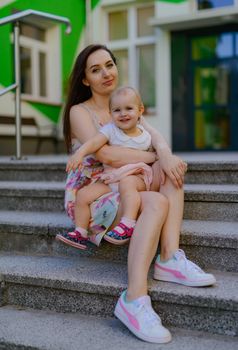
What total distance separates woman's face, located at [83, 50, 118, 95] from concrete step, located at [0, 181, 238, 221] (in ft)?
2.32

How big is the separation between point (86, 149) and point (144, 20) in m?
5.50

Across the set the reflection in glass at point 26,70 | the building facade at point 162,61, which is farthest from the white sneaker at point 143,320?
the reflection in glass at point 26,70

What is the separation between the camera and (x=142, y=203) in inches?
76.4

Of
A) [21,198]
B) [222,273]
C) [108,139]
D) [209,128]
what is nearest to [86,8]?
[209,128]

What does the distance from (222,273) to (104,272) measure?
1.73 feet

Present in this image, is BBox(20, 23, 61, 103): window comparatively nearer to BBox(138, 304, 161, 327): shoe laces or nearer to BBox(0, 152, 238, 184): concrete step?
BBox(0, 152, 238, 184): concrete step

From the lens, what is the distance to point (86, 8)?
724 centimetres

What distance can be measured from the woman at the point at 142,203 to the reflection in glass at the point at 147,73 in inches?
190

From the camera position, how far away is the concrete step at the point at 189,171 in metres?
2.75

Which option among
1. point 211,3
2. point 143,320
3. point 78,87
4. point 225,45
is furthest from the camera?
point 211,3

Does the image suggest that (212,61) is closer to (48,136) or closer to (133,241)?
(48,136)

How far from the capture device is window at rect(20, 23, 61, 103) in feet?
21.7

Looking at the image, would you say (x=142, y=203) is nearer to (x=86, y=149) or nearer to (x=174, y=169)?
(x=174, y=169)

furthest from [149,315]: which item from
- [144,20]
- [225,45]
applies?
[144,20]
